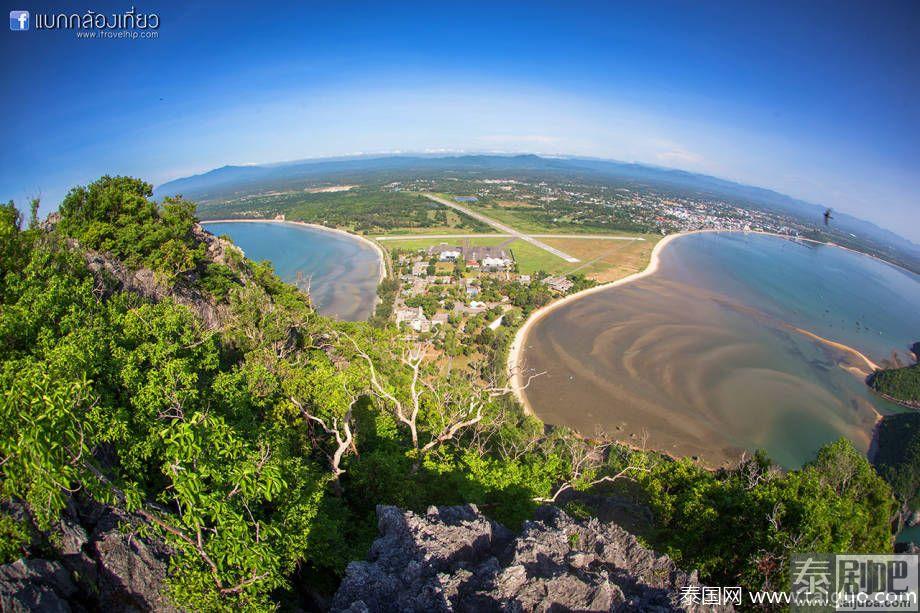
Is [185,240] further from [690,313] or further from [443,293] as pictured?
[690,313]

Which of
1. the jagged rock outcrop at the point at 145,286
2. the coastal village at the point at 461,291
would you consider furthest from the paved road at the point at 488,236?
the jagged rock outcrop at the point at 145,286

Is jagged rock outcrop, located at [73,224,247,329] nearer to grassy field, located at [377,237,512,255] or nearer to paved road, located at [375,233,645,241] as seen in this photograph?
grassy field, located at [377,237,512,255]

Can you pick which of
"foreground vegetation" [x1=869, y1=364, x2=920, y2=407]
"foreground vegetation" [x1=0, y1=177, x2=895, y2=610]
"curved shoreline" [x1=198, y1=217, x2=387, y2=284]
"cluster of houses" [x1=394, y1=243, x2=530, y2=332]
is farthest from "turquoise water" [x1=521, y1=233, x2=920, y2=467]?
"curved shoreline" [x1=198, y1=217, x2=387, y2=284]

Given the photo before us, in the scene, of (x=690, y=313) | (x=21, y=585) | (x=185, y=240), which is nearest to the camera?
(x=21, y=585)

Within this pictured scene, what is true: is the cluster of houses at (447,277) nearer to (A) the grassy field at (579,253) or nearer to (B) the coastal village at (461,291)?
(B) the coastal village at (461,291)

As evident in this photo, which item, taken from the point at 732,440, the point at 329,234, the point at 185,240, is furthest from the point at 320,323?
the point at 329,234
